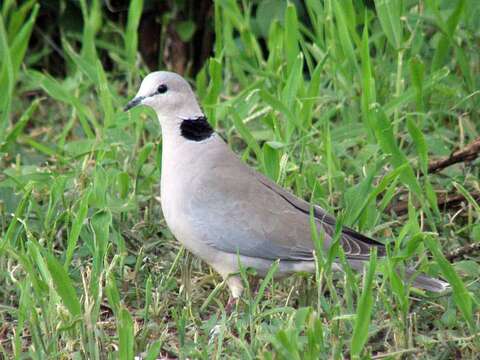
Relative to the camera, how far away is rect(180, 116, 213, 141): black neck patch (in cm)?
418

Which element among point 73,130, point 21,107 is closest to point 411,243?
point 73,130

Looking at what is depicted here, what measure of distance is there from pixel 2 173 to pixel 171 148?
3.26ft

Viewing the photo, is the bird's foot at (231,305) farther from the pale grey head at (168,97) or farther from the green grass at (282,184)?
the pale grey head at (168,97)

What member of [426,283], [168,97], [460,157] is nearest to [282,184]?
[168,97]

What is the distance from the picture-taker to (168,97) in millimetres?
4191

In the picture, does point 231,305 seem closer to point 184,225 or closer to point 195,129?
point 184,225

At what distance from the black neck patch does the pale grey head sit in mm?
26

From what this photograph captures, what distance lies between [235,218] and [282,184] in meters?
0.48

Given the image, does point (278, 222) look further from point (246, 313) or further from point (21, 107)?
point (21, 107)

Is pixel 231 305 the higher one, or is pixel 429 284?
pixel 429 284

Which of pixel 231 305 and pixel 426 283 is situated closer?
pixel 426 283

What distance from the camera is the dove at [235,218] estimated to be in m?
3.86

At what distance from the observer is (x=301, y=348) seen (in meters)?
3.17

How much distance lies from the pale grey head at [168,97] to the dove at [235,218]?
9 cm
